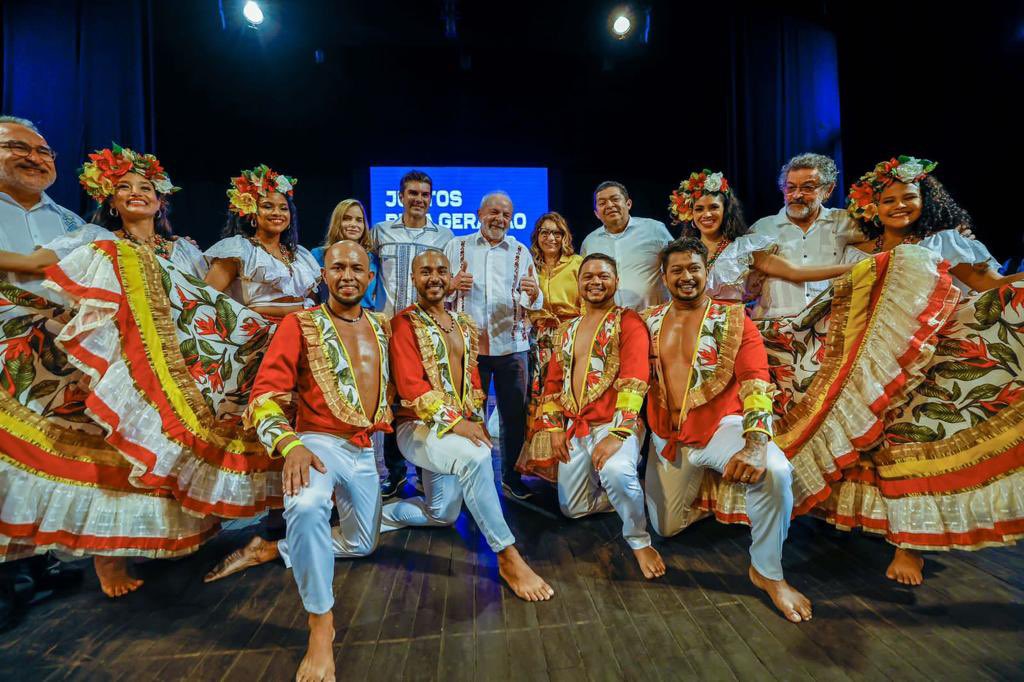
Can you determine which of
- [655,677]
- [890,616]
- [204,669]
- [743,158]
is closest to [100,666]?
[204,669]

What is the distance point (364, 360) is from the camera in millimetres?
2256

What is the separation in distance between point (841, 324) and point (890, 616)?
3.93ft

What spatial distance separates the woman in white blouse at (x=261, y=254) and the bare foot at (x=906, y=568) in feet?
11.1

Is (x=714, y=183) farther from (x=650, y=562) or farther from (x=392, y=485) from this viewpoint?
(x=392, y=485)

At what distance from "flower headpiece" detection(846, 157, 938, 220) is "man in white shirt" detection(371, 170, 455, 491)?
8.49 ft

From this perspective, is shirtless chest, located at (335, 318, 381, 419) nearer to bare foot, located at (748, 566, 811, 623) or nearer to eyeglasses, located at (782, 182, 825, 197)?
bare foot, located at (748, 566, 811, 623)

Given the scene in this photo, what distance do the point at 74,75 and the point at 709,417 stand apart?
5624mm

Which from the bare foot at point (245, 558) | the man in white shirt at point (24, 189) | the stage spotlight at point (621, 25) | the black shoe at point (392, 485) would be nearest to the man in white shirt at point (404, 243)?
the black shoe at point (392, 485)

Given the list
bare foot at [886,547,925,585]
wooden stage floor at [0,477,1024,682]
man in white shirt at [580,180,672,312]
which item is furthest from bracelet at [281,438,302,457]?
bare foot at [886,547,925,585]

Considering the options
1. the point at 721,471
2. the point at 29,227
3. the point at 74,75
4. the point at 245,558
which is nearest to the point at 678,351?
the point at 721,471

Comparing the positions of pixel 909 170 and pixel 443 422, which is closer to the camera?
pixel 443 422

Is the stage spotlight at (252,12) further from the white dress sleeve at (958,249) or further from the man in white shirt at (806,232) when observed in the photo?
the white dress sleeve at (958,249)

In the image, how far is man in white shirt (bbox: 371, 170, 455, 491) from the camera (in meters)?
3.33

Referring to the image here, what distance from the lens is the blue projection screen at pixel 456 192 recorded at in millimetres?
6172
